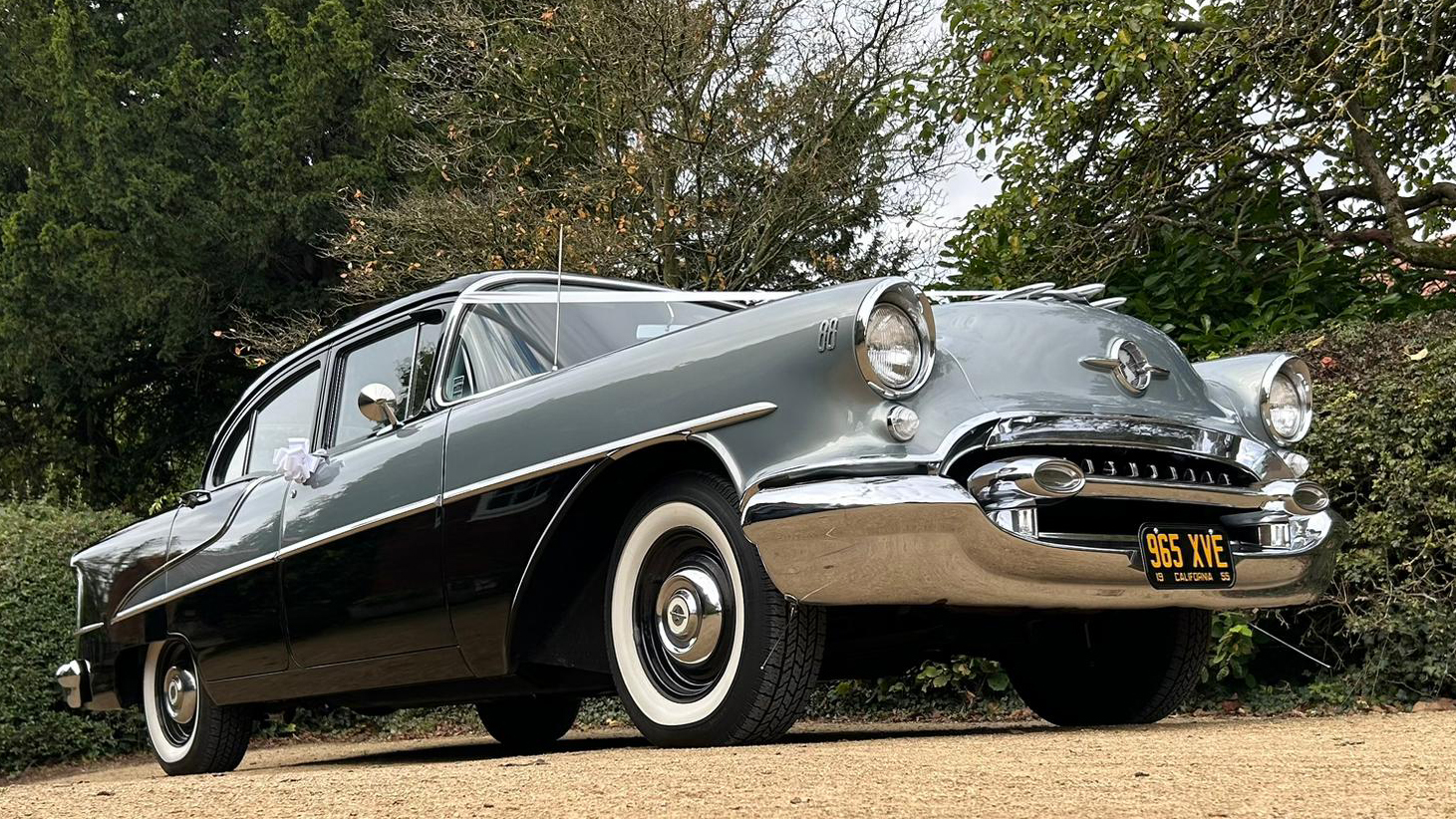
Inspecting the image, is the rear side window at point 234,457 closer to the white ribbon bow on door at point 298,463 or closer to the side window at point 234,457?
the side window at point 234,457

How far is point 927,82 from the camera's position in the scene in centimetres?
1022

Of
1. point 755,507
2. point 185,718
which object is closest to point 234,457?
point 185,718

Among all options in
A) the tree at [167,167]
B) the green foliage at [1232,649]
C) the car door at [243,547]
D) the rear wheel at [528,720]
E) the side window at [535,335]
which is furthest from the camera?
the tree at [167,167]

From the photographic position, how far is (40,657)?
881 centimetres

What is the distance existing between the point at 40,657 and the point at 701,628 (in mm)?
6389

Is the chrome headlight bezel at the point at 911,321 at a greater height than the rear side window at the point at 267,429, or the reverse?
the rear side window at the point at 267,429

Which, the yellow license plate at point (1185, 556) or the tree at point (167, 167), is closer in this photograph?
the yellow license plate at point (1185, 556)

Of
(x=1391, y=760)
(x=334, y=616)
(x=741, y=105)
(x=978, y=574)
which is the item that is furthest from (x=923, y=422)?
(x=741, y=105)

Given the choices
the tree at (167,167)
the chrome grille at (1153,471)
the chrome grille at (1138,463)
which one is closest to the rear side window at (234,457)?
the chrome grille at (1138,463)

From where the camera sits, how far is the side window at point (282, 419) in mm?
6055

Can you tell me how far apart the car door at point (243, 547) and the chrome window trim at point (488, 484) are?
0.5 inches

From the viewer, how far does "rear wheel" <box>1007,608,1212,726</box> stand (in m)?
4.73

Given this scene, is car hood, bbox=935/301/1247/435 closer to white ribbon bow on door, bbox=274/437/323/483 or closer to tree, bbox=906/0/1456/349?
white ribbon bow on door, bbox=274/437/323/483

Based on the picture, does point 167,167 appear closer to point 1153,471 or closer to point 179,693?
point 179,693
